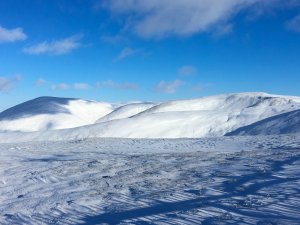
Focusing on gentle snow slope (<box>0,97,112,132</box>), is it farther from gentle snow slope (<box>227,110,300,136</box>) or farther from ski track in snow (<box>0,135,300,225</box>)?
ski track in snow (<box>0,135,300,225</box>)

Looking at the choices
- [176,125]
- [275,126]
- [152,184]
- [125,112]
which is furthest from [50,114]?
[152,184]

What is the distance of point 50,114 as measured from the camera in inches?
2758

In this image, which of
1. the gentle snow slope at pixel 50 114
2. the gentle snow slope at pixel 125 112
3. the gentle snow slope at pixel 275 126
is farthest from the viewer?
the gentle snow slope at pixel 125 112

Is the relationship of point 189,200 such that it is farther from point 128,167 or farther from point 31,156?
point 31,156

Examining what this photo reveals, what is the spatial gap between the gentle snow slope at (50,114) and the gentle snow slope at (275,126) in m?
34.1

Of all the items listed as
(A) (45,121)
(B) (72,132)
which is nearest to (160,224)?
(B) (72,132)

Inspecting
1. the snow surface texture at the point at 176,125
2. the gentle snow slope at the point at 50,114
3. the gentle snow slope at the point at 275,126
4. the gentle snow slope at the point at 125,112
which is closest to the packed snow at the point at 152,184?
the gentle snow slope at the point at 275,126

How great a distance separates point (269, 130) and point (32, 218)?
29121mm

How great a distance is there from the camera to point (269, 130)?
34.5 metres

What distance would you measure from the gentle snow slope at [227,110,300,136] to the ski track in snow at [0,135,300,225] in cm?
2008

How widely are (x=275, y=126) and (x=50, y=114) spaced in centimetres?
4484

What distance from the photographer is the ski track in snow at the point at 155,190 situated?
7469 millimetres

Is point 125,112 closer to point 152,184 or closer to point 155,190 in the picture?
point 152,184

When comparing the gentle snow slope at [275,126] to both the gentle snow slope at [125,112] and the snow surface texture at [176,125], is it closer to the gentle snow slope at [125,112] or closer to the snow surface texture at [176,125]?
the snow surface texture at [176,125]
